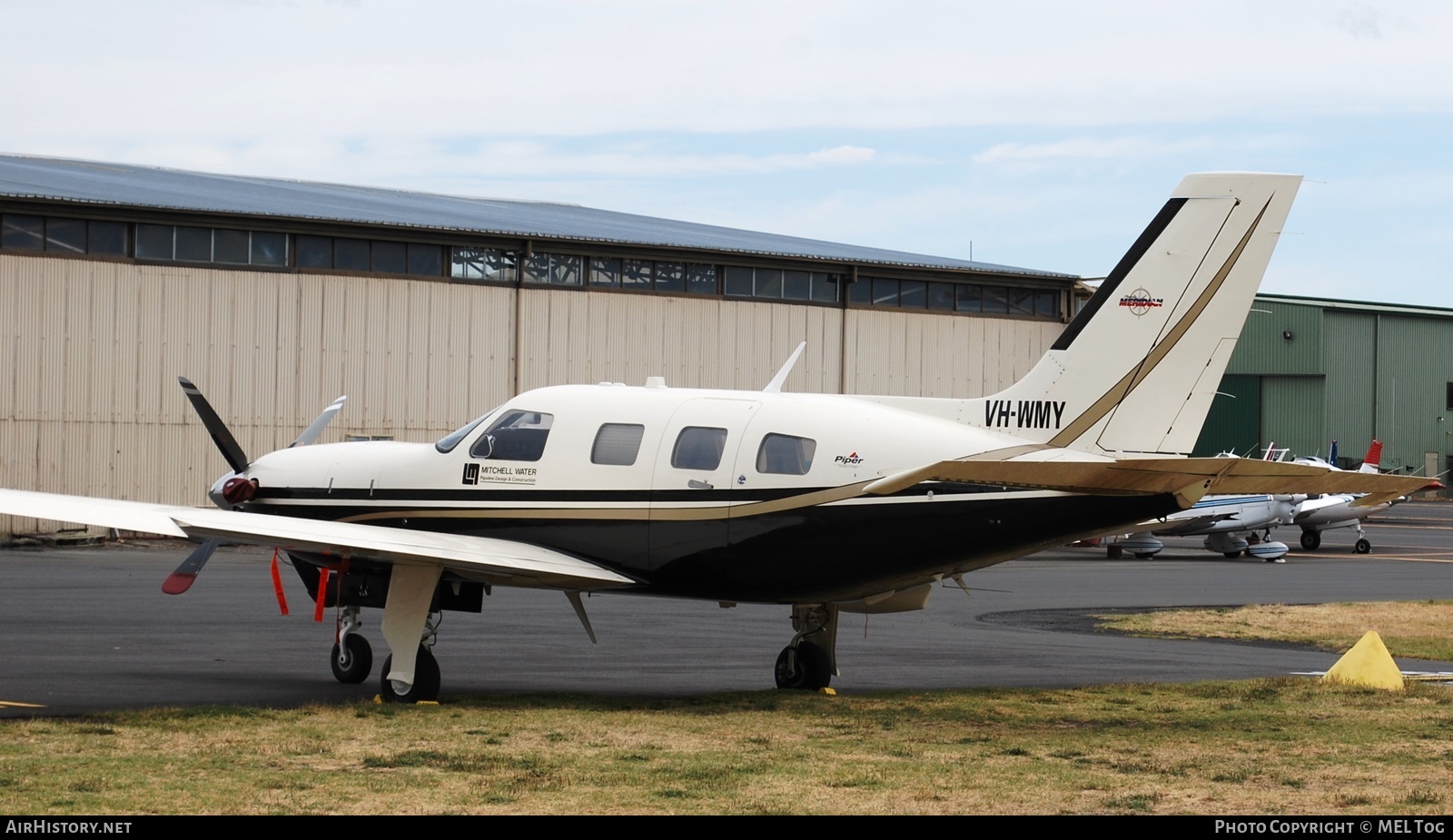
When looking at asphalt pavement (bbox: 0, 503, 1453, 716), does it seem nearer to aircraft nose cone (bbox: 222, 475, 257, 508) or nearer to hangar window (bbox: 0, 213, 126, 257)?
aircraft nose cone (bbox: 222, 475, 257, 508)

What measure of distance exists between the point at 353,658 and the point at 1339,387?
248 ft

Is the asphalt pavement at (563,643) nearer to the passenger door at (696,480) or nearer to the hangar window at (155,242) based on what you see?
the passenger door at (696,480)

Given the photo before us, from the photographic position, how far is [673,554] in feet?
48.4

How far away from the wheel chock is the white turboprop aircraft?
3.60 meters

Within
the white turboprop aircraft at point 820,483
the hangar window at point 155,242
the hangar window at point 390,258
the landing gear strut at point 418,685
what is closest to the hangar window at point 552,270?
the hangar window at point 390,258

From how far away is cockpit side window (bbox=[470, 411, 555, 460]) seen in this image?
1556 centimetres

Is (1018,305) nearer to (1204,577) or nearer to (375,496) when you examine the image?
(1204,577)

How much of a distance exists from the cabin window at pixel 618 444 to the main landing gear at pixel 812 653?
2.45 meters

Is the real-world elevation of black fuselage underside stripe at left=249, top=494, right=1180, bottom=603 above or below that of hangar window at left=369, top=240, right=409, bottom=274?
below

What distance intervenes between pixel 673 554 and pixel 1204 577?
2554cm

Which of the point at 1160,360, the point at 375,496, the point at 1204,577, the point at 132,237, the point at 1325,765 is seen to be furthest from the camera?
the point at 132,237

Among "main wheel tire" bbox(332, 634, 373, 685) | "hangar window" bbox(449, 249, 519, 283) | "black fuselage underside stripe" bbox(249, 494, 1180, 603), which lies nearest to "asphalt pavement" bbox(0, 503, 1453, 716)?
"main wheel tire" bbox(332, 634, 373, 685)

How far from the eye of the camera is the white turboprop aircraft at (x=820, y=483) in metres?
13.6

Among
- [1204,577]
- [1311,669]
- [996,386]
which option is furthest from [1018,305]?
[1311,669]
